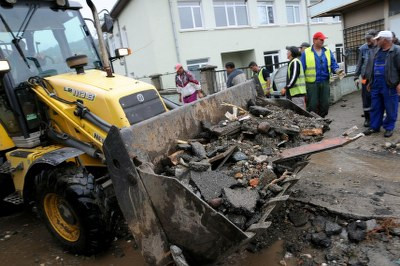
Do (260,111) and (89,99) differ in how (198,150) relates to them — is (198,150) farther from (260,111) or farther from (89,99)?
(89,99)

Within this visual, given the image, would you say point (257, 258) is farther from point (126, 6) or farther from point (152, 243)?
point (126, 6)

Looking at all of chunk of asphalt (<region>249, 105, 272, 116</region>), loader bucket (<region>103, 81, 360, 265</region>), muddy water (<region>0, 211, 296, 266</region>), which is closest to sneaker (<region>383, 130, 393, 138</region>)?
chunk of asphalt (<region>249, 105, 272, 116</region>)

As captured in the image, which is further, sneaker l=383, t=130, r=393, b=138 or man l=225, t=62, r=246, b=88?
man l=225, t=62, r=246, b=88

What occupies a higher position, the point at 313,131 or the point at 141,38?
the point at 141,38

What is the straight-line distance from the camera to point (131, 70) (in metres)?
20.4

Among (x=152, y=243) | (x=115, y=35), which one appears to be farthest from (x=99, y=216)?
(x=115, y=35)

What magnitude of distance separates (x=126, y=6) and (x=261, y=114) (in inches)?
620

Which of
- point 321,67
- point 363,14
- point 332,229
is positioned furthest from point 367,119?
point 363,14

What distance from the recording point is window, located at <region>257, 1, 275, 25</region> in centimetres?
1861

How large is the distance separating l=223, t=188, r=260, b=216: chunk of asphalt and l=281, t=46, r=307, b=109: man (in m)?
3.60

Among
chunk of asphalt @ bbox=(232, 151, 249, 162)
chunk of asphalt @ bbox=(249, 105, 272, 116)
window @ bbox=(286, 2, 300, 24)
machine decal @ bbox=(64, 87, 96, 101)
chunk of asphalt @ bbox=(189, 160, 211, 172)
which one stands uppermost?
window @ bbox=(286, 2, 300, 24)

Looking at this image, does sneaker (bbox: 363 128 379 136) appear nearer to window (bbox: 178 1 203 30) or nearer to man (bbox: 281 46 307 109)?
man (bbox: 281 46 307 109)

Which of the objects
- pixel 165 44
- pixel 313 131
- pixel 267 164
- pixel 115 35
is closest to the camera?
pixel 267 164

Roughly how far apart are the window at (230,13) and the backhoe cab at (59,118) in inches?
537
